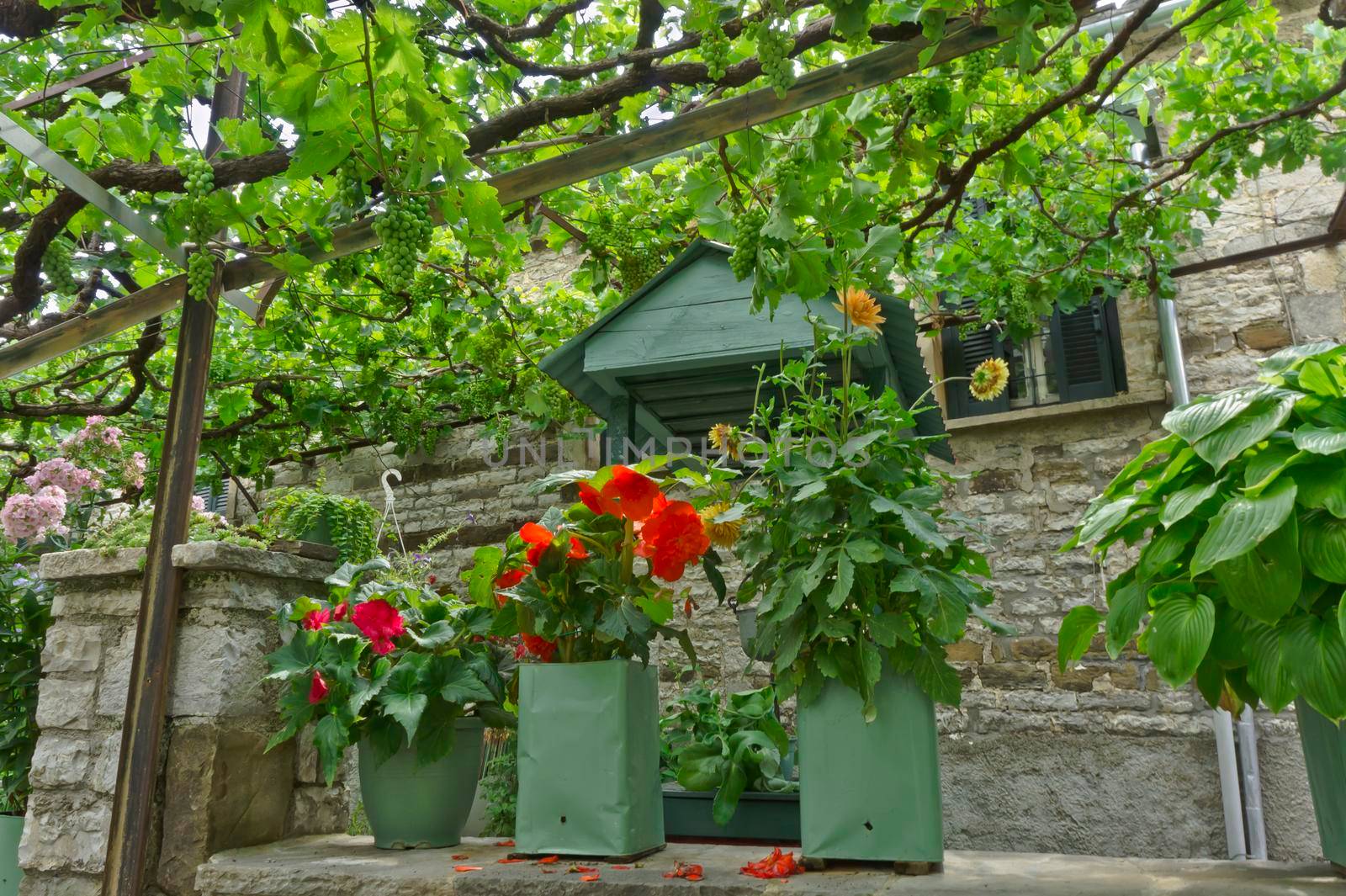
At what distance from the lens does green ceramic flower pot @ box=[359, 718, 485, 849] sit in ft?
6.35

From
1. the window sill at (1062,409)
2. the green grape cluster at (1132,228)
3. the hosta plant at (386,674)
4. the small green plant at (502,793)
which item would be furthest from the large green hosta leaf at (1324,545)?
the window sill at (1062,409)

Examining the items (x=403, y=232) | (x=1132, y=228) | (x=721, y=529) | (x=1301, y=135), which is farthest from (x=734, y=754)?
(x=1301, y=135)

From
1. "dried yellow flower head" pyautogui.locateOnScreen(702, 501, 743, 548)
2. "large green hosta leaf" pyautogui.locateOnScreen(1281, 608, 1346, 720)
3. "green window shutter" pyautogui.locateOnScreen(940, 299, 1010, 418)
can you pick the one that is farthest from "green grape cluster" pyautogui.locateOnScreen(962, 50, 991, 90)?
"green window shutter" pyautogui.locateOnScreen(940, 299, 1010, 418)

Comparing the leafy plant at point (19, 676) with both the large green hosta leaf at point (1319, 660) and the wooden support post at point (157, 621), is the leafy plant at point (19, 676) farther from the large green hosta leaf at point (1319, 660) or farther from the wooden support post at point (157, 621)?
the large green hosta leaf at point (1319, 660)

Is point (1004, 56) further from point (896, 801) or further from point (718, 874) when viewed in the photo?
point (718, 874)

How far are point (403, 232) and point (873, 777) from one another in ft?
4.17

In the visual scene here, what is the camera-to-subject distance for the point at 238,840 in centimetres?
201

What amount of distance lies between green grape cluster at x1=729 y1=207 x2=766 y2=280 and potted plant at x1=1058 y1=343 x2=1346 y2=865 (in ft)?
2.47

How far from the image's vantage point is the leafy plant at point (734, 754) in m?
1.96

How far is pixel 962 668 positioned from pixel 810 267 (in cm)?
327

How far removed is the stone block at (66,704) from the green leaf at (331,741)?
25.5 inches

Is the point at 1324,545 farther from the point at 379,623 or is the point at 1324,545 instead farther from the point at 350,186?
the point at 350,186

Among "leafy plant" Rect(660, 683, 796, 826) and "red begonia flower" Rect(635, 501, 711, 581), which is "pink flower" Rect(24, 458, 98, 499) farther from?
"red begonia flower" Rect(635, 501, 711, 581)

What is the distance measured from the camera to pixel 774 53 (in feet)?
5.20
